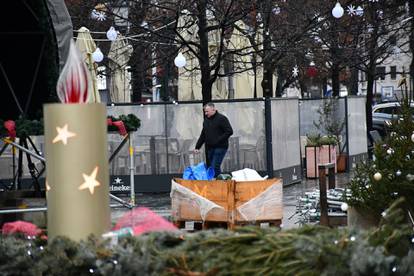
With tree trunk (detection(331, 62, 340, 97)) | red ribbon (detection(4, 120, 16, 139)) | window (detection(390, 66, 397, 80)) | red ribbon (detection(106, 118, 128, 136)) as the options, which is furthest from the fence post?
window (detection(390, 66, 397, 80))

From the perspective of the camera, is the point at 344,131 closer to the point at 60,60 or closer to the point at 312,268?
the point at 60,60

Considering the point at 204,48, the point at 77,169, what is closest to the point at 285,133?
the point at 204,48

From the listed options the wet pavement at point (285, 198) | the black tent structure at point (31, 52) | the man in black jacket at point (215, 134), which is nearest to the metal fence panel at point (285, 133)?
the wet pavement at point (285, 198)

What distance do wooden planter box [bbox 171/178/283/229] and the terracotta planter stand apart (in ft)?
9.68

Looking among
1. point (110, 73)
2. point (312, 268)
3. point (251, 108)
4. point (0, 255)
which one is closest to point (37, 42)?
point (0, 255)

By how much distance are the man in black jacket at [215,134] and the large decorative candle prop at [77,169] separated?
12331 mm

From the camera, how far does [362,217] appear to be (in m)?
8.89

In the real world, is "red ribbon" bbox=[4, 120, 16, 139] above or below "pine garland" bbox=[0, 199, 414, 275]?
above

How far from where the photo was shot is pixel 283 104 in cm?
2061

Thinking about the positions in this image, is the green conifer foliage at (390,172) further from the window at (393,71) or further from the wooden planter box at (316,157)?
the window at (393,71)

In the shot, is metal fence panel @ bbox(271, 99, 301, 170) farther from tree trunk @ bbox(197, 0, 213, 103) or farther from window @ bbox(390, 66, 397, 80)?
window @ bbox(390, 66, 397, 80)

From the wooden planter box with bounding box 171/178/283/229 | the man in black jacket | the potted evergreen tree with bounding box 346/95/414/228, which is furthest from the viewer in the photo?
the man in black jacket

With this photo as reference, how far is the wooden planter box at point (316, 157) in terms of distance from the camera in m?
22.6

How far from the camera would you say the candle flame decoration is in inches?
171
